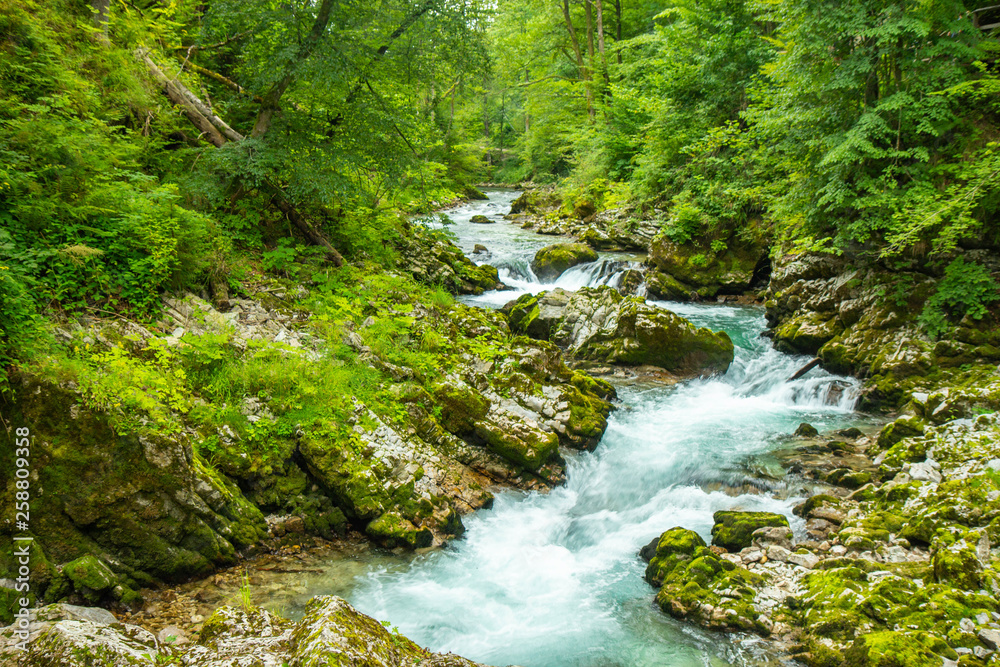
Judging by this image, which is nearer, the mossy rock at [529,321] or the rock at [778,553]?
the rock at [778,553]

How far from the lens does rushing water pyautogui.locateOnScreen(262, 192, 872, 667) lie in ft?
16.7

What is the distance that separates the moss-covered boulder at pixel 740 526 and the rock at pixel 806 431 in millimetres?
2892

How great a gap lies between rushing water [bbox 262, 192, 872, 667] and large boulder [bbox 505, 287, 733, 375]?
62cm

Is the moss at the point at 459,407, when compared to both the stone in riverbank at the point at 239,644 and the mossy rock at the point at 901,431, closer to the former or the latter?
the stone in riverbank at the point at 239,644

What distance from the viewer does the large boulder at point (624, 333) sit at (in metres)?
11.6

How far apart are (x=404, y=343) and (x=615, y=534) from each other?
4080 mm

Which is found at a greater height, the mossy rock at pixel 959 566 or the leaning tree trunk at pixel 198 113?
the leaning tree trunk at pixel 198 113

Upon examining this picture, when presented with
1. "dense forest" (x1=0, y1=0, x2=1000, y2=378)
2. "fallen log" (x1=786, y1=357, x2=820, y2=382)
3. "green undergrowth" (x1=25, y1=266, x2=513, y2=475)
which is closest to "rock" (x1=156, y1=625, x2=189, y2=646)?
"green undergrowth" (x1=25, y1=266, x2=513, y2=475)

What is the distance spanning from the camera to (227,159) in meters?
7.74

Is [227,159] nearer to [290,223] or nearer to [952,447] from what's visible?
[290,223]

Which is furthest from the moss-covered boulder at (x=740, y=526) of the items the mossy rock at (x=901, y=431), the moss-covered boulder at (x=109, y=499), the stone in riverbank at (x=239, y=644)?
the moss-covered boulder at (x=109, y=499)

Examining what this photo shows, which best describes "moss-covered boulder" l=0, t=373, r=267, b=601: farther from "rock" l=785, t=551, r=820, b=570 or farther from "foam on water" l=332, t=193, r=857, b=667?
"rock" l=785, t=551, r=820, b=570

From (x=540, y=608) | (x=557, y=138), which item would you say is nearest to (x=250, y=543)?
(x=540, y=608)

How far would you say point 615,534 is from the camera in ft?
22.8
